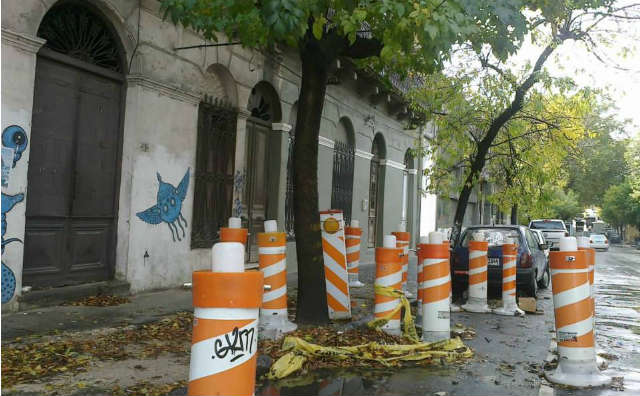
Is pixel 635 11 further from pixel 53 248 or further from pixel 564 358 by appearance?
pixel 53 248

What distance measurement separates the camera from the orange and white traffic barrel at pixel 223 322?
93.8 inches

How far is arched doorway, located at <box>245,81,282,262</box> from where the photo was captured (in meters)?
12.9

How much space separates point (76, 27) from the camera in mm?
8602

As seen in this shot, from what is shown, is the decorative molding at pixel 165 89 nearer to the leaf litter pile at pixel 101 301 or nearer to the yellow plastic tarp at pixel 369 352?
the leaf litter pile at pixel 101 301

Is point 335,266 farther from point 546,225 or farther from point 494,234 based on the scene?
point 546,225

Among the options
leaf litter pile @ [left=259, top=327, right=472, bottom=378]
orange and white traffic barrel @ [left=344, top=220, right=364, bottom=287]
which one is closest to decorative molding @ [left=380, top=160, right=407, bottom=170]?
orange and white traffic barrel @ [left=344, top=220, right=364, bottom=287]

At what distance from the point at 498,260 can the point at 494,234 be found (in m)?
0.89

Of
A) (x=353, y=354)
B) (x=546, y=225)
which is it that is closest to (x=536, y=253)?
(x=353, y=354)

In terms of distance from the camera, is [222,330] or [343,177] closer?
[222,330]

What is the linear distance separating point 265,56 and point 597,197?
58.0m

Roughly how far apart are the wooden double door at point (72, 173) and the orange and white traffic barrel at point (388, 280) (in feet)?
15.3

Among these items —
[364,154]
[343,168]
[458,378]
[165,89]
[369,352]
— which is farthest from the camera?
[364,154]

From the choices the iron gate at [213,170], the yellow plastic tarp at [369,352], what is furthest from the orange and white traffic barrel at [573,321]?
the iron gate at [213,170]

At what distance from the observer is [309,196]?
7.70 m
